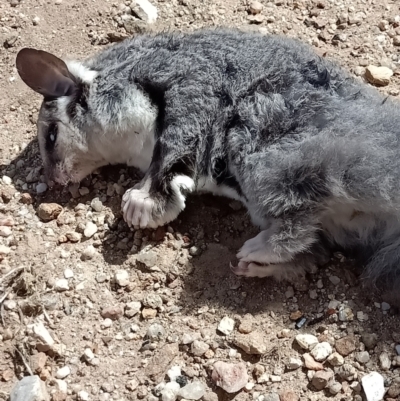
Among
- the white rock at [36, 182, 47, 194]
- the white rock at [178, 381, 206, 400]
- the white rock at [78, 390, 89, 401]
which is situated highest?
the white rock at [178, 381, 206, 400]

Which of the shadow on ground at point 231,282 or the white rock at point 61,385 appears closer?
the white rock at point 61,385

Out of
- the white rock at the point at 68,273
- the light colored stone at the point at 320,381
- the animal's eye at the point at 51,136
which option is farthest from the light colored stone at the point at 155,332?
the animal's eye at the point at 51,136

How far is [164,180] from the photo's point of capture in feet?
12.3

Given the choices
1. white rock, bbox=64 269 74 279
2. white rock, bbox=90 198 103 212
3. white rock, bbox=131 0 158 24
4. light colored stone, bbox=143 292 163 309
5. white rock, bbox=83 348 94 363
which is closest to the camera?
white rock, bbox=83 348 94 363

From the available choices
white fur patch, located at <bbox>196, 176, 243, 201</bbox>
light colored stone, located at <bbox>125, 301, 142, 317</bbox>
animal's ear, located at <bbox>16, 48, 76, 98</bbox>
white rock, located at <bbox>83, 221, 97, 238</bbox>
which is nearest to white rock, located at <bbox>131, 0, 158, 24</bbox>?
animal's ear, located at <bbox>16, 48, 76, 98</bbox>

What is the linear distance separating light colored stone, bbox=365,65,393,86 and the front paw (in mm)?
1722

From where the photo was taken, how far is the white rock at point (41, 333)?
319 cm

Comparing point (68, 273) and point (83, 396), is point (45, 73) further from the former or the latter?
point (83, 396)

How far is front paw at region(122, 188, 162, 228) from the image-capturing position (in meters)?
3.66

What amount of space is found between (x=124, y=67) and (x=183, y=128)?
57 cm

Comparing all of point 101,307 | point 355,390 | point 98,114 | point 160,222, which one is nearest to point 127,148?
point 98,114

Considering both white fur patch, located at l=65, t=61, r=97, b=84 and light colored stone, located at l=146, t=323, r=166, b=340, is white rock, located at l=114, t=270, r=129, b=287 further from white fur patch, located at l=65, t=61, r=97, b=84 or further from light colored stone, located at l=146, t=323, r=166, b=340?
white fur patch, located at l=65, t=61, r=97, b=84

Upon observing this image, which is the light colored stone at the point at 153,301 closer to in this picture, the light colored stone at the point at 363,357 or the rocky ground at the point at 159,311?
the rocky ground at the point at 159,311

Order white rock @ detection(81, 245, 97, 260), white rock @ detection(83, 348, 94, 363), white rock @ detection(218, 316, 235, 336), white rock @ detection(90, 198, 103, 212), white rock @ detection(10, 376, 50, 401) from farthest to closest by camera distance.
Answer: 1. white rock @ detection(90, 198, 103, 212)
2. white rock @ detection(81, 245, 97, 260)
3. white rock @ detection(218, 316, 235, 336)
4. white rock @ detection(83, 348, 94, 363)
5. white rock @ detection(10, 376, 50, 401)
